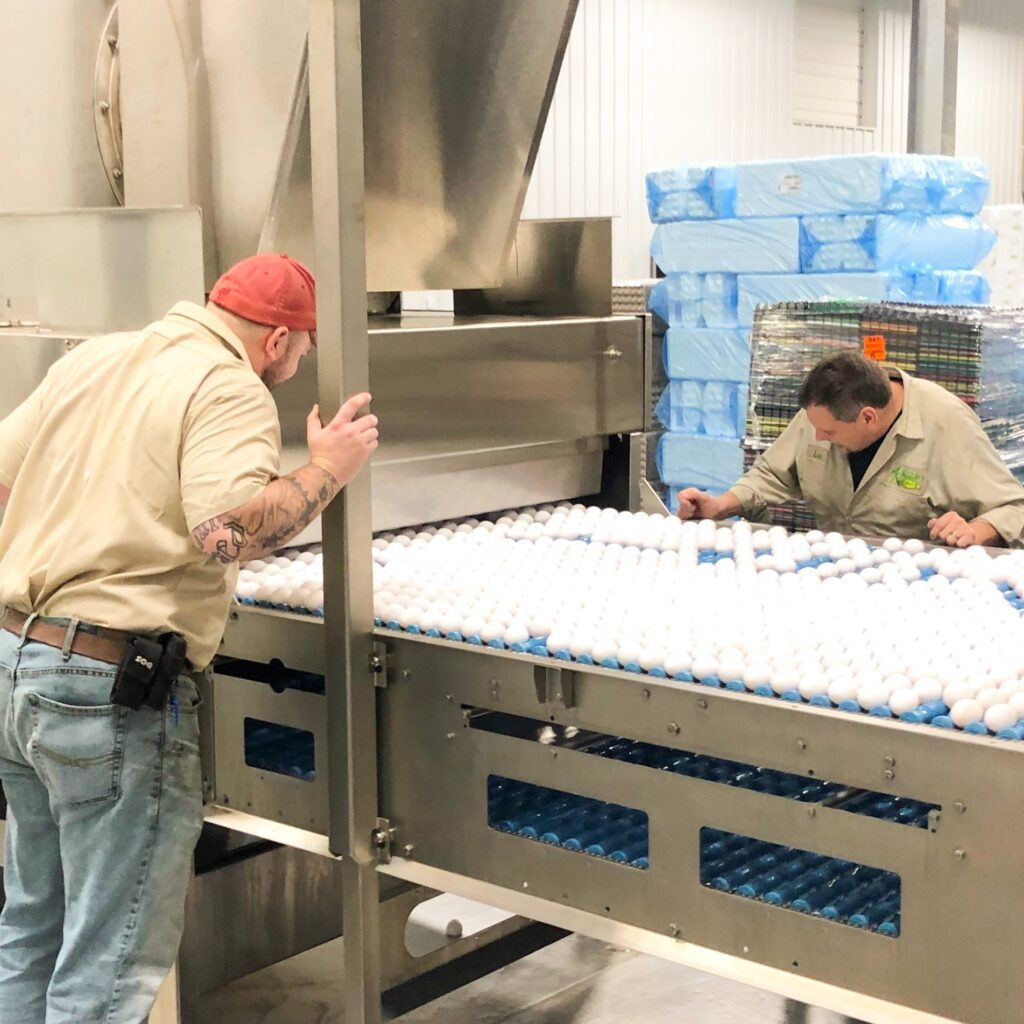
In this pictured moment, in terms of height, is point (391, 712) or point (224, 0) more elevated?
point (224, 0)

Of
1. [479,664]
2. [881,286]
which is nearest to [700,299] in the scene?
[881,286]

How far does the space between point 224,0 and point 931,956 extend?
2.05 m

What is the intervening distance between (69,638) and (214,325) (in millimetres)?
509

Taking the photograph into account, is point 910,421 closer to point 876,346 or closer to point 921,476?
point 921,476

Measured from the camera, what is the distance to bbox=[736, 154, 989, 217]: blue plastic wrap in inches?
245

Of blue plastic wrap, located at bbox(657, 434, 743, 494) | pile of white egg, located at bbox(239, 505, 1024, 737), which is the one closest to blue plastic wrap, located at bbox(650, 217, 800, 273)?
blue plastic wrap, located at bbox(657, 434, 743, 494)

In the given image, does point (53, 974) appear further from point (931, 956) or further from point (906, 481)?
point (906, 481)

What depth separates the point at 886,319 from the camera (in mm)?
4434

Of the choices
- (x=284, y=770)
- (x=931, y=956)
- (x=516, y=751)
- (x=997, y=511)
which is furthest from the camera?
(x=997, y=511)

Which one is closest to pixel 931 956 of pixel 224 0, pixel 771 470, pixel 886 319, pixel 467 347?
pixel 467 347

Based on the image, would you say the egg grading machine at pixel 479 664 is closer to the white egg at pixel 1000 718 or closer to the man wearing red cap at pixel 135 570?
the white egg at pixel 1000 718

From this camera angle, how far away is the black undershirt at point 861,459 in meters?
3.81

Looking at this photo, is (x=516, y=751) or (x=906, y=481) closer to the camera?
(x=516, y=751)

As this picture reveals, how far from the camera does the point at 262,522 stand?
1.99m
